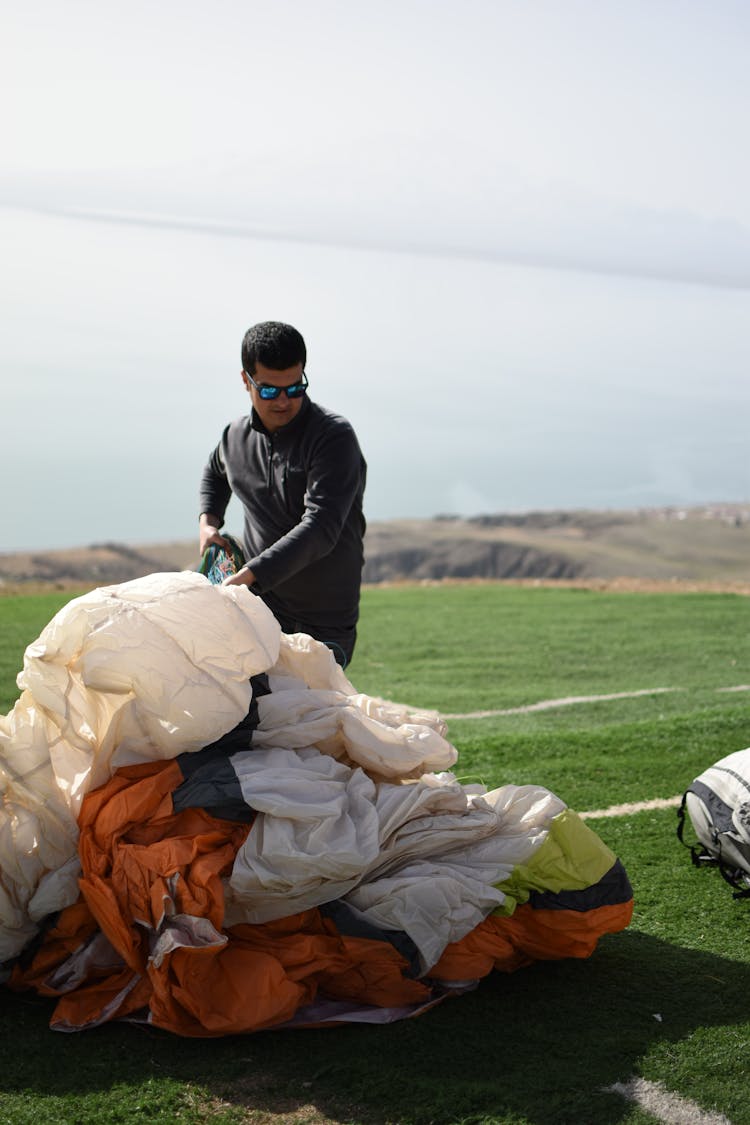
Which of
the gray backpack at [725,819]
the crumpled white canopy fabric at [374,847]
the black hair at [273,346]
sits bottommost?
the gray backpack at [725,819]

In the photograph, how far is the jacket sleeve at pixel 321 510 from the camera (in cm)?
369

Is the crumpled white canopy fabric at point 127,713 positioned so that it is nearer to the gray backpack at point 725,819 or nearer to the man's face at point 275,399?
the man's face at point 275,399

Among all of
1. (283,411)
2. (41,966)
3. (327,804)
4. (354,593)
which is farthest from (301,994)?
(283,411)

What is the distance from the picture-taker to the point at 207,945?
2.79 meters

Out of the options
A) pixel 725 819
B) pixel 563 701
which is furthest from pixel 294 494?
pixel 563 701

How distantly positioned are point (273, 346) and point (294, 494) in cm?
53

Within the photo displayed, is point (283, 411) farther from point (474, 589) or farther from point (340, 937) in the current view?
point (474, 589)

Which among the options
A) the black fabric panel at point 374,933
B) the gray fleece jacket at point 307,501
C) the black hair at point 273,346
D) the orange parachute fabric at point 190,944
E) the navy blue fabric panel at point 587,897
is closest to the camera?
the orange parachute fabric at point 190,944

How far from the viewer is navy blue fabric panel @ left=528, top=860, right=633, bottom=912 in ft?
10.3

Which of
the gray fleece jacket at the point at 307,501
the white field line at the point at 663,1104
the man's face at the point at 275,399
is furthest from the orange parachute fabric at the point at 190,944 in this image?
the man's face at the point at 275,399

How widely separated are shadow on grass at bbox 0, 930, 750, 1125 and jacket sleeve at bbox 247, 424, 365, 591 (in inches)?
53.7

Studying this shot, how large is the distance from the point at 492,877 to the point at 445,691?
526 cm

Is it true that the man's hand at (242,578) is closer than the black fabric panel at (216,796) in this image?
No

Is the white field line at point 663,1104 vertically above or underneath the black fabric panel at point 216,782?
underneath
